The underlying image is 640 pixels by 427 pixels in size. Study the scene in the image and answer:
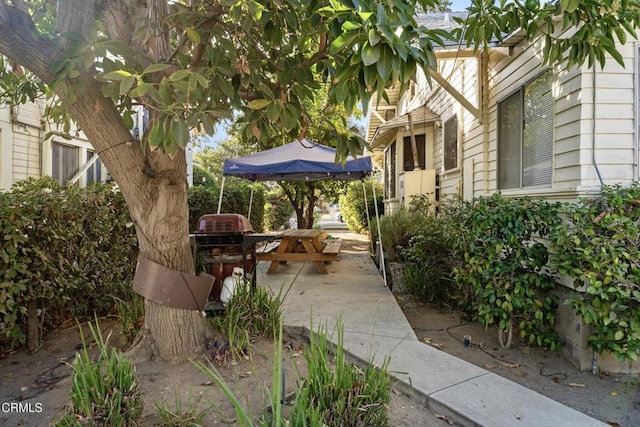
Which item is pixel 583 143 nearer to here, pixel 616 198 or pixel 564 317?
pixel 616 198

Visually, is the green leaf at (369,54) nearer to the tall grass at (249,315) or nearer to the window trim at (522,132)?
the tall grass at (249,315)

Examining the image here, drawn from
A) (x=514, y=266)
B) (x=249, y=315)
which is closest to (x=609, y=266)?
(x=514, y=266)

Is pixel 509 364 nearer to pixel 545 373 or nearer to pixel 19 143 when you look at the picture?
pixel 545 373

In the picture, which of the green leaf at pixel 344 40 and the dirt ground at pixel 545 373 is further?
the dirt ground at pixel 545 373

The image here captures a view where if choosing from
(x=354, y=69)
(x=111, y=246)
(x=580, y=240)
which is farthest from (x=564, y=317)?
(x=111, y=246)

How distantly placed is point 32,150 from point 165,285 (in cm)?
Answer: 735

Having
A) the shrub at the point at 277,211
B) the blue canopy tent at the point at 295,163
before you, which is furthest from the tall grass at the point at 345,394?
the shrub at the point at 277,211

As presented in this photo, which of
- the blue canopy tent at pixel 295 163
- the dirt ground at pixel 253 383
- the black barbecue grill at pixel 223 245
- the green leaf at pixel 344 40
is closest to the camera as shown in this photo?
the green leaf at pixel 344 40

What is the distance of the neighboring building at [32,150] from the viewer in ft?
24.6

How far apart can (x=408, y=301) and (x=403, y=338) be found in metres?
1.90

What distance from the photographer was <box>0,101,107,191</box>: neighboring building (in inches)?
295

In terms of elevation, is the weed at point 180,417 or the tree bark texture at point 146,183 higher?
the tree bark texture at point 146,183

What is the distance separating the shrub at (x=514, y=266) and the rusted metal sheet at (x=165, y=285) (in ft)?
8.39
